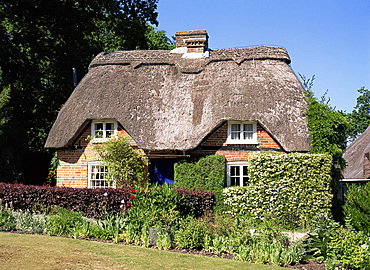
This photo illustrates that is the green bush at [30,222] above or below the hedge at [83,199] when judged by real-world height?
below

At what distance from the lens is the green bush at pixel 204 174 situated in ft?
56.0

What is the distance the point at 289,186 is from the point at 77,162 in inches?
359

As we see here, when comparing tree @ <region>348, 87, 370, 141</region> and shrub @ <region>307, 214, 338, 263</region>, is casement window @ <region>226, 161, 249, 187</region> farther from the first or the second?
tree @ <region>348, 87, 370, 141</region>

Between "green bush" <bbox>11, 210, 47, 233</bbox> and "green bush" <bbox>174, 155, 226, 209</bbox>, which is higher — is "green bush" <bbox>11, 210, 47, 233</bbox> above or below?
below

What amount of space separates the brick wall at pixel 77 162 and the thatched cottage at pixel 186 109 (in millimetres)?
44

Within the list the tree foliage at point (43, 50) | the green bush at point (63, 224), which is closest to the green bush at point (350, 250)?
the green bush at point (63, 224)

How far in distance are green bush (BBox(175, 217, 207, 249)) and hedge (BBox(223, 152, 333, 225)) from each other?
4.42 m

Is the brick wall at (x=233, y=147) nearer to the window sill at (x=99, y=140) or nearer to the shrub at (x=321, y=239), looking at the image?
the window sill at (x=99, y=140)

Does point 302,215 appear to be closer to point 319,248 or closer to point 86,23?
point 319,248

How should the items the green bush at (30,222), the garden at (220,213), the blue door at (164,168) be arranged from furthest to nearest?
the blue door at (164,168) → the green bush at (30,222) → the garden at (220,213)

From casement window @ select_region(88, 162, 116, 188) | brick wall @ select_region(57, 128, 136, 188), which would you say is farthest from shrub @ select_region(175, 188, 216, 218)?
brick wall @ select_region(57, 128, 136, 188)

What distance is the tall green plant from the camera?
58.7 ft

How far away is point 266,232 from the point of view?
11.3 metres

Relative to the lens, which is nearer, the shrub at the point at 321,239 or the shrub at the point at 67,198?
the shrub at the point at 321,239
